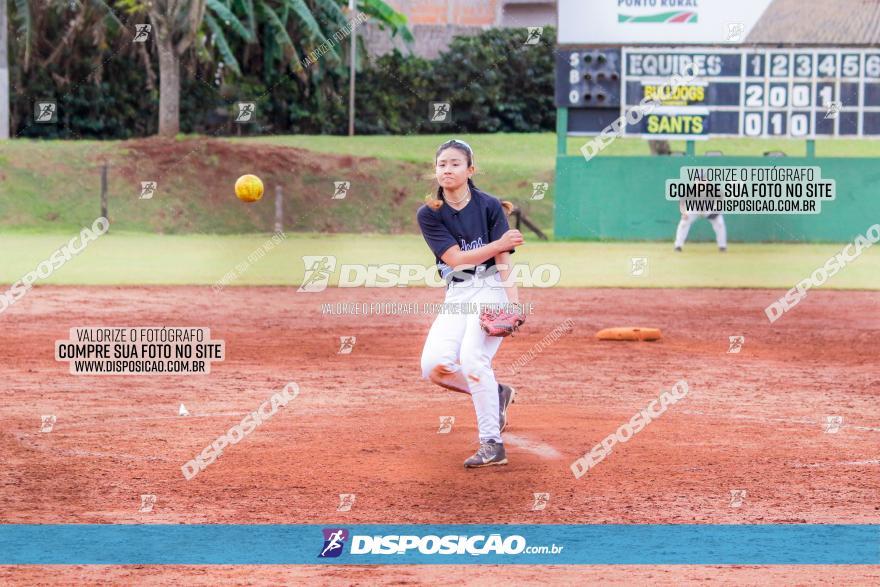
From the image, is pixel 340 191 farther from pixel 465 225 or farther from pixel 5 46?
pixel 465 225

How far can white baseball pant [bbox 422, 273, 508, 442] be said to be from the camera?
793 centimetres

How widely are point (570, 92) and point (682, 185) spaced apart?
11.6 ft

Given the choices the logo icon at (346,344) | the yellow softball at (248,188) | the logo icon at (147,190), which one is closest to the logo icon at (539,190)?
the logo icon at (147,190)

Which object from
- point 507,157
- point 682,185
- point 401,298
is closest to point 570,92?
point 682,185

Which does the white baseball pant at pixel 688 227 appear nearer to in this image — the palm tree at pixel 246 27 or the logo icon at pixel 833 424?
the palm tree at pixel 246 27

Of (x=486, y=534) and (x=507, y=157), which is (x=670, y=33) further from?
(x=486, y=534)

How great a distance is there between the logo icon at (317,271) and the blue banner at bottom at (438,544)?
520 inches

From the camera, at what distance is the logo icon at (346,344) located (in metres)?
13.5

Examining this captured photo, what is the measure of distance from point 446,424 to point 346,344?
191 inches

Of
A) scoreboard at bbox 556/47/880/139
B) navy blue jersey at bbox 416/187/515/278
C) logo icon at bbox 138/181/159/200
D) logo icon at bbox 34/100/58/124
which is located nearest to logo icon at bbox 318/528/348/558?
navy blue jersey at bbox 416/187/515/278

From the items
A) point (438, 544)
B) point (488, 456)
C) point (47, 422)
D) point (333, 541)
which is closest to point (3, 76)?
point (47, 422)

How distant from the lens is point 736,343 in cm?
1427

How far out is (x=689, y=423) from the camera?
965cm

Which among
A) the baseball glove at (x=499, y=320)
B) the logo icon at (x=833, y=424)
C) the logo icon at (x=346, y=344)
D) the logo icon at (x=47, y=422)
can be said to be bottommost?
Answer: the logo icon at (x=346, y=344)
